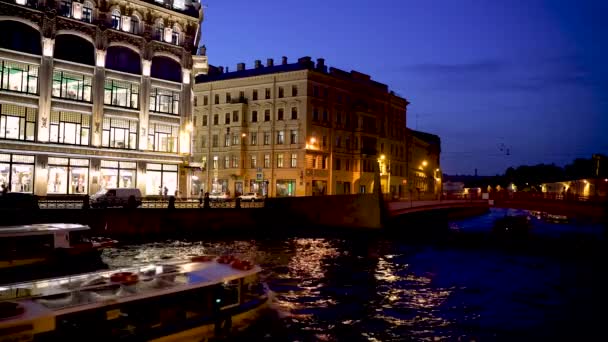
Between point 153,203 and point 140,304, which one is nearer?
point 140,304

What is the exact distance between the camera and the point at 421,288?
2461 cm

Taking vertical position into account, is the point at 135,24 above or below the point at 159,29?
below

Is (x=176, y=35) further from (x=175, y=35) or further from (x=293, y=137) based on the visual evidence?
(x=293, y=137)

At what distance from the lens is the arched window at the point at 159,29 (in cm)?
5294

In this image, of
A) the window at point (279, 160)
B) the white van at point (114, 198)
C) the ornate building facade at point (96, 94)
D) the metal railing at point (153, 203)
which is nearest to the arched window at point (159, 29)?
the ornate building facade at point (96, 94)

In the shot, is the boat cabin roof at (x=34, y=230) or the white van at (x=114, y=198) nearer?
the boat cabin roof at (x=34, y=230)

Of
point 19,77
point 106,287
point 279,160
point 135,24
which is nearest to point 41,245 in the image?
point 106,287

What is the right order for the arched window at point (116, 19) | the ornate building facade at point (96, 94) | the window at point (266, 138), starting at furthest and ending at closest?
the window at point (266, 138) < the arched window at point (116, 19) < the ornate building facade at point (96, 94)

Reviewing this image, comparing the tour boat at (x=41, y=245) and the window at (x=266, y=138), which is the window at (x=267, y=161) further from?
the tour boat at (x=41, y=245)

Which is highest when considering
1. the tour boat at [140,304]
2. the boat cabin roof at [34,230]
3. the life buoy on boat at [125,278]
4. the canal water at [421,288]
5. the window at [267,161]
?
the window at [267,161]

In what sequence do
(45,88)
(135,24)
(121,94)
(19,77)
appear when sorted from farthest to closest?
1. (135,24)
2. (121,94)
3. (45,88)
4. (19,77)

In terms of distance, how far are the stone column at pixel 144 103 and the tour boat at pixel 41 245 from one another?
2734 centimetres

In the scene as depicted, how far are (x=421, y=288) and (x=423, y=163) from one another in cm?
7083

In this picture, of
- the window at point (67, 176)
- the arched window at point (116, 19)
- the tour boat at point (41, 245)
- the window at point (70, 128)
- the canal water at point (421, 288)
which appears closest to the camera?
the canal water at point (421, 288)
